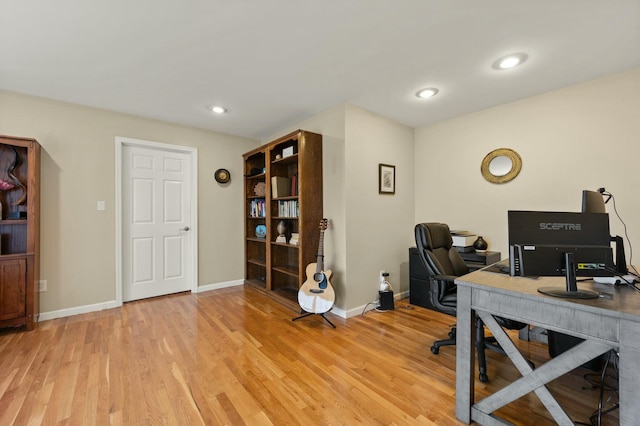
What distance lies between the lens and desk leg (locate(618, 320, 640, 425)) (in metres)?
1.02

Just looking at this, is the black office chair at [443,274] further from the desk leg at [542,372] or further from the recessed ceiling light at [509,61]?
the recessed ceiling light at [509,61]

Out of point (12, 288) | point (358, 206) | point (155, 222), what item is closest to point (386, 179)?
point (358, 206)

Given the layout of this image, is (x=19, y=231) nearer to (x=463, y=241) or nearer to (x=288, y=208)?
(x=288, y=208)

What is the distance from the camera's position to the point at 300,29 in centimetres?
179

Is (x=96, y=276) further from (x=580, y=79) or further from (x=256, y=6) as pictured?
(x=580, y=79)

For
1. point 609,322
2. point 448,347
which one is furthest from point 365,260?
point 609,322

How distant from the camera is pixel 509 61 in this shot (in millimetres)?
2131

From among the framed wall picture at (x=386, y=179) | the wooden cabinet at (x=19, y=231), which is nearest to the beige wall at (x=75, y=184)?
the wooden cabinet at (x=19, y=231)

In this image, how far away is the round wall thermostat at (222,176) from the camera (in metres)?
3.98

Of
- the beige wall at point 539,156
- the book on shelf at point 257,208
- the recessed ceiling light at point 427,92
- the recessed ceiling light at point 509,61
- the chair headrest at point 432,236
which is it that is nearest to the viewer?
the recessed ceiling light at point 509,61

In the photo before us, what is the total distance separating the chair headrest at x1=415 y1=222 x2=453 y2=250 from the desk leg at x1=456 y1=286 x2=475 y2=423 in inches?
29.0

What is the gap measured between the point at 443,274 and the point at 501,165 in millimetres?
1715

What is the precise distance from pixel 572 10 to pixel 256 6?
1.85 metres

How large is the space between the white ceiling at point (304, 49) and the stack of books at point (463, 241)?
4.73ft
